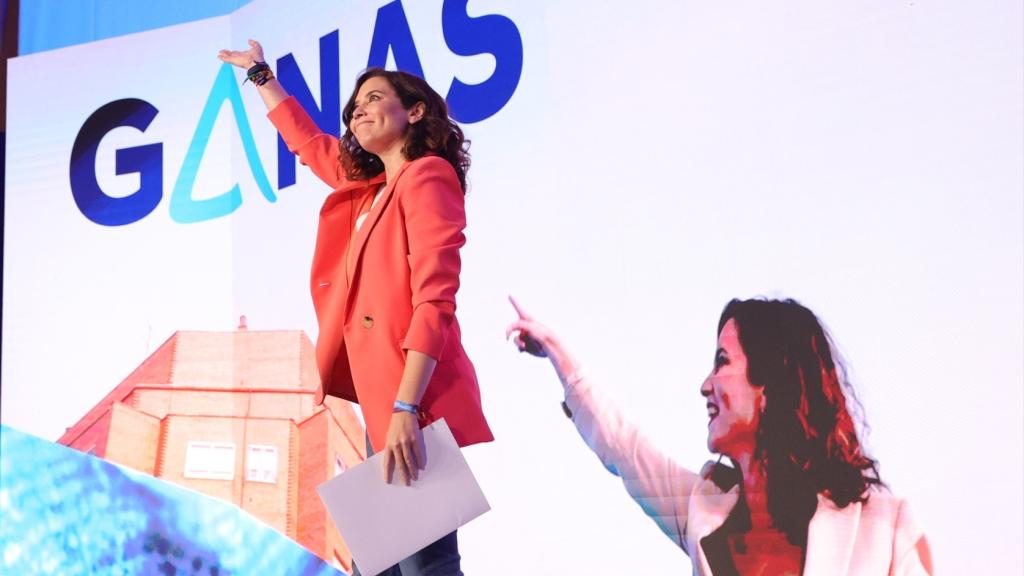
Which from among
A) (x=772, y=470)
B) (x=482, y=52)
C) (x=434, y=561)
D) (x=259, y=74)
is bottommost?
(x=434, y=561)

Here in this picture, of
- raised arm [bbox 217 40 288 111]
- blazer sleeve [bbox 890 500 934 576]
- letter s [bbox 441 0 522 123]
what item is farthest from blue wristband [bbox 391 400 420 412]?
letter s [bbox 441 0 522 123]

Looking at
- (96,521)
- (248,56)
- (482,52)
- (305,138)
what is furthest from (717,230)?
(96,521)

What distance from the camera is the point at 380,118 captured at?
137cm

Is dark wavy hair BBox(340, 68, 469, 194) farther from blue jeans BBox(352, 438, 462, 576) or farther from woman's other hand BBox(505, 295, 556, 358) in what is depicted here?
woman's other hand BBox(505, 295, 556, 358)

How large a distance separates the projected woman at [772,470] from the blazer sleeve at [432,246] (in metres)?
0.84

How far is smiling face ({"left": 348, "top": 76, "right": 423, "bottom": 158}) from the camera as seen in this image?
137 cm

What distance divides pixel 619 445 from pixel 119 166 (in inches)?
78.1

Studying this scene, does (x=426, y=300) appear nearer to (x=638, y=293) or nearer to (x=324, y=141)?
(x=324, y=141)

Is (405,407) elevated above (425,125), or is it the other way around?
(425,125)

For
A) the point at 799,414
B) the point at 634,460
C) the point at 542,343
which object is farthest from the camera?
the point at 542,343

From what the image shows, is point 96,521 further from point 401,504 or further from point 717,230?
point 717,230

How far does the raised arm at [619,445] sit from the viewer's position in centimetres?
196

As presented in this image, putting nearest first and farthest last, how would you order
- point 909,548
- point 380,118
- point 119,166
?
point 380,118 < point 909,548 < point 119,166

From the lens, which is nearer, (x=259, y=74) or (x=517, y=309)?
(x=259, y=74)
